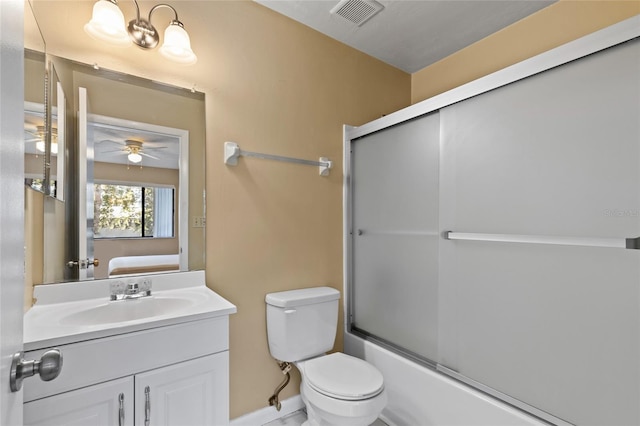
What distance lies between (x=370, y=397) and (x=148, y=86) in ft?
5.97

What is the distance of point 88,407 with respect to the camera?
3.41 ft

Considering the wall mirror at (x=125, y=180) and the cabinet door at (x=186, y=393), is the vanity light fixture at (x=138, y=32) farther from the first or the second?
the cabinet door at (x=186, y=393)

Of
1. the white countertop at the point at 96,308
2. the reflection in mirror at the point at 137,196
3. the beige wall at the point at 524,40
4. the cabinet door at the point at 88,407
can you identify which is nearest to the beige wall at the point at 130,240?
the reflection in mirror at the point at 137,196

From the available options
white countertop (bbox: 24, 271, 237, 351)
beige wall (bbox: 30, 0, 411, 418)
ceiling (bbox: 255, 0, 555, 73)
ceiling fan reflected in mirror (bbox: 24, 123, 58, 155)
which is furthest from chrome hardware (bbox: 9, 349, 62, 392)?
ceiling (bbox: 255, 0, 555, 73)

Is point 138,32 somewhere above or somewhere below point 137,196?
above

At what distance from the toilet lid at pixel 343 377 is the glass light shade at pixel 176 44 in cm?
172

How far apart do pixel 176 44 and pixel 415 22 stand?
4.77 feet

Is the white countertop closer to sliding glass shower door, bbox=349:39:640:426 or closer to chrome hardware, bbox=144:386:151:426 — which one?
chrome hardware, bbox=144:386:151:426

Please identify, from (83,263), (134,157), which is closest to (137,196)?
(134,157)

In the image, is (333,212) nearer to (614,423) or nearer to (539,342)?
(539,342)

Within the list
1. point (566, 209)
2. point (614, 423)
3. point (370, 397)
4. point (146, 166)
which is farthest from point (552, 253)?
point (146, 166)

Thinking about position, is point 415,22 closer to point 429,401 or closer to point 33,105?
point 33,105

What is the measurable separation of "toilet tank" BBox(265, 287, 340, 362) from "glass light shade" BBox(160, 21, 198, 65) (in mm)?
1355

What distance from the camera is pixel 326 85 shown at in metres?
2.17
